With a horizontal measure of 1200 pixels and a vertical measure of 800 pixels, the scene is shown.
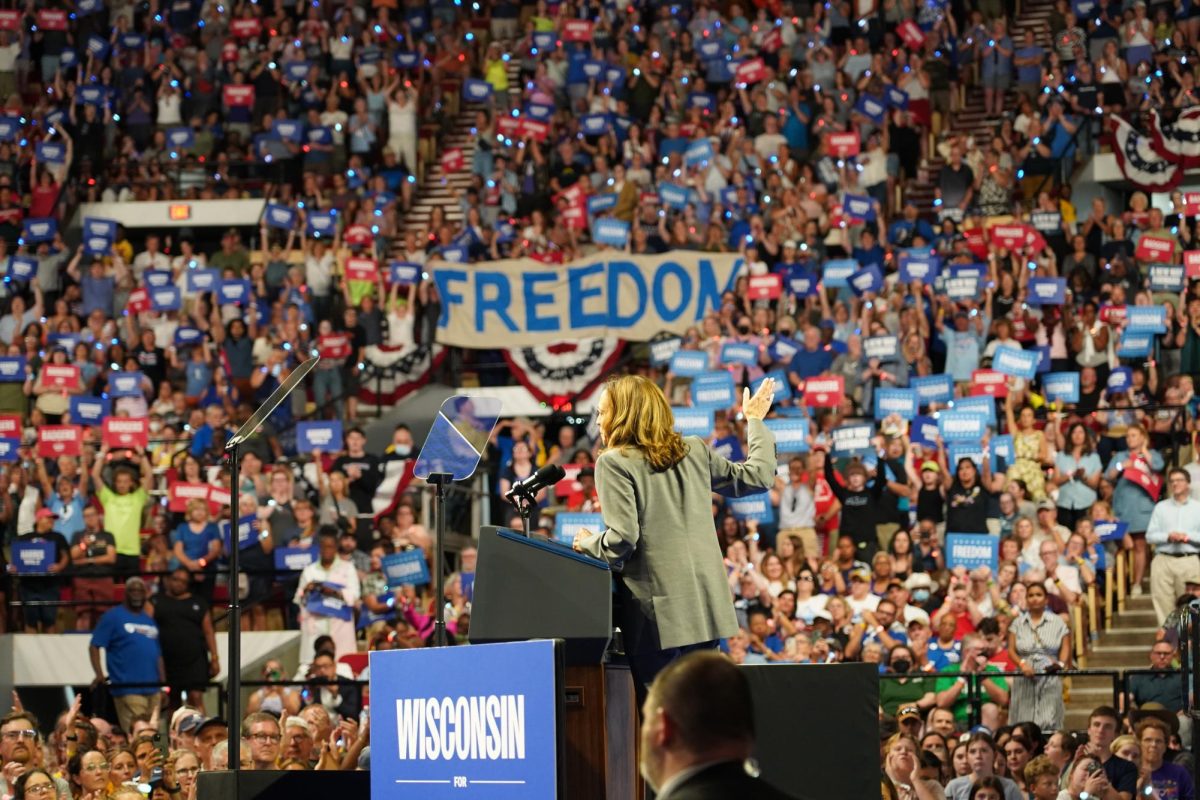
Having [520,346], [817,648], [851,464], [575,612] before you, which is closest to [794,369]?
[851,464]

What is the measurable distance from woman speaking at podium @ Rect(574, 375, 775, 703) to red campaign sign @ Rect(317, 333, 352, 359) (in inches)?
523

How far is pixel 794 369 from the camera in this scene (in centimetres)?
1703

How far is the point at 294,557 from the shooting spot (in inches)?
620

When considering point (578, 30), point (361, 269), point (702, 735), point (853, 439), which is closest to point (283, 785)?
point (702, 735)

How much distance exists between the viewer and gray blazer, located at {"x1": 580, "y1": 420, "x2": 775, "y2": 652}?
5.92 meters

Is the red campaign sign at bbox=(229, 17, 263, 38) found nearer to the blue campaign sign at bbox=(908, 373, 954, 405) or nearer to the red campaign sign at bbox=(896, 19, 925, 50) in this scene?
the red campaign sign at bbox=(896, 19, 925, 50)

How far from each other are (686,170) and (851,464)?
18.4ft

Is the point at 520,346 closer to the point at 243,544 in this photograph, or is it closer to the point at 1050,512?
the point at 243,544

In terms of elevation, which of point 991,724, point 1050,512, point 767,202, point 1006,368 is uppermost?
point 767,202

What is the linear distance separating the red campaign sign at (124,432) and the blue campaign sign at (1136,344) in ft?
27.5

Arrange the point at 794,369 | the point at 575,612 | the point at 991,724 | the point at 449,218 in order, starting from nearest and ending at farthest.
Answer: the point at 575,612, the point at 991,724, the point at 794,369, the point at 449,218

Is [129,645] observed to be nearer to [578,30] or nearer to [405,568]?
[405,568]

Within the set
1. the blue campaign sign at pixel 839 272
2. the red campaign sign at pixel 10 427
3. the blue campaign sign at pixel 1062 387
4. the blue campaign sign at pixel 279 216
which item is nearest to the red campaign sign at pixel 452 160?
the blue campaign sign at pixel 279 216

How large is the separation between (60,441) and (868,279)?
7276mm
